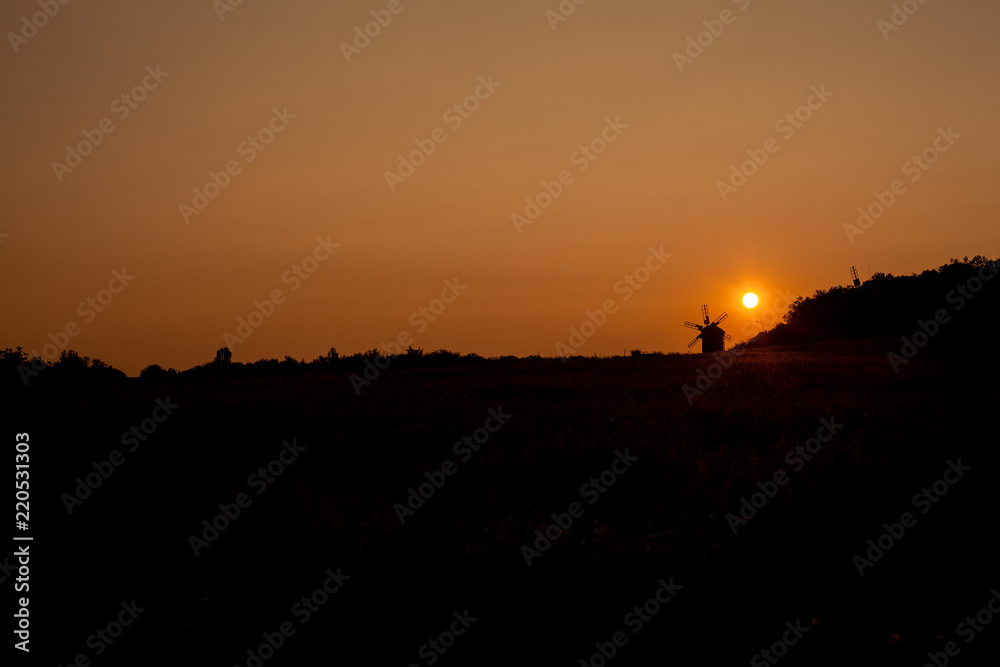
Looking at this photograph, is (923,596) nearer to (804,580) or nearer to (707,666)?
(804,580)

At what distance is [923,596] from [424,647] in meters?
5.43

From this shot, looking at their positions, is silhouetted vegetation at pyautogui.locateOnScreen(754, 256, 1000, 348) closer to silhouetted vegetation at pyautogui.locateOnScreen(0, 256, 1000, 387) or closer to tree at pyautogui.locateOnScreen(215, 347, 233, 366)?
silhouetted vegetation at pyautogui.locateOnScreen(0, 256, 1000, 387)

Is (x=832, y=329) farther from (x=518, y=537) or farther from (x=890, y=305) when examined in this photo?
(x=518, y=537)

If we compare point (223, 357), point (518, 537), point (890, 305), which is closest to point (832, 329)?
point (890, 305)

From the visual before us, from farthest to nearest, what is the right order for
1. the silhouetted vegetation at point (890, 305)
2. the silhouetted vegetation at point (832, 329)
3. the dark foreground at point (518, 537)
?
1. the silhouetted vegetation at point (890, 305)
2. the silhouetted vegetation at point (832, 329)
3. the dark foreground at point (518, 537)

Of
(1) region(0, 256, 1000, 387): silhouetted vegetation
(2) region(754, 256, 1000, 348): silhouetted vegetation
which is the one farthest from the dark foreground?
(2) region(754, 256, 1000, 348): silhouetted vegetation

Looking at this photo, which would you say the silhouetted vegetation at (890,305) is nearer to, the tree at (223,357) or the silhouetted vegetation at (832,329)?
the silhouetted vegetation at (832,329)

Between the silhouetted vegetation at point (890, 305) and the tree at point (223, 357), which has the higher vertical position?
the silhouetted vegetation at point (890, 305)

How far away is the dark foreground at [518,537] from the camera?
793 cm

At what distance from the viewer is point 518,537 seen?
33.3ft

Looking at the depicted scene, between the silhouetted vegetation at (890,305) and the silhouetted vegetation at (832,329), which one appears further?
the silhouetted vegetation at (890,305)

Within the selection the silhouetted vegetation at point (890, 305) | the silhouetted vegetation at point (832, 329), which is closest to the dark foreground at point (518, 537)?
the silhouetted vegetation at point (832, 329)

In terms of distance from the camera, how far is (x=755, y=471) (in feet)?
43.6

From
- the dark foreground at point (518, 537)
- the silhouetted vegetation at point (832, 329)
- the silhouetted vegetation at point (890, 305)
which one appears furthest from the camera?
the silhouetted vegetation at point (890, 305)
